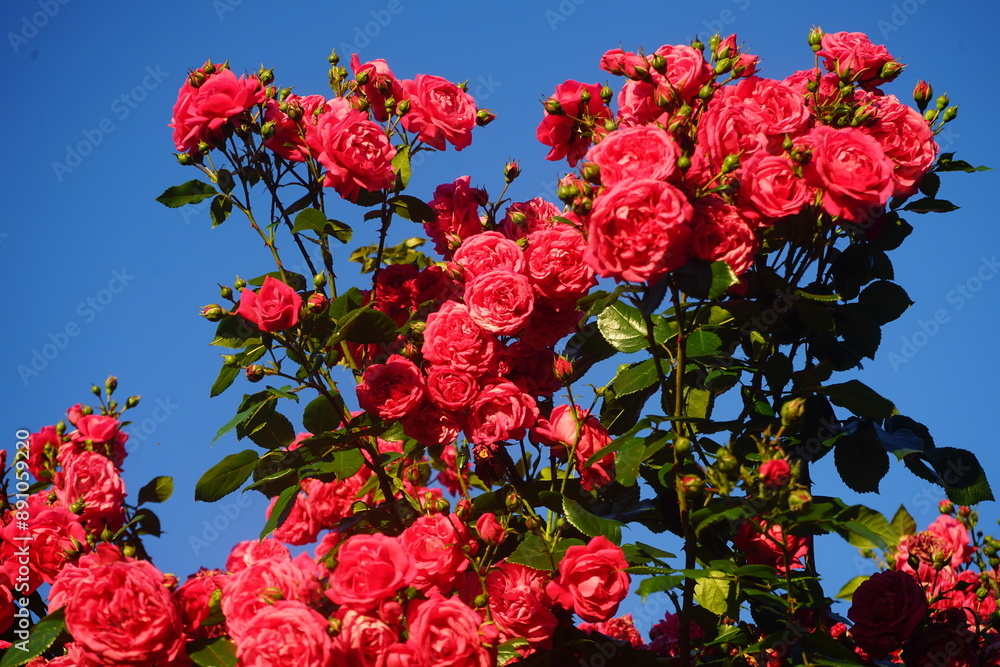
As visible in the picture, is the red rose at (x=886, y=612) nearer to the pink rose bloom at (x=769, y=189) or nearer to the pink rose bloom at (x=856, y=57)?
the pink rose bloom at (x=769, y=189)

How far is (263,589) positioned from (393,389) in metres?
0.75

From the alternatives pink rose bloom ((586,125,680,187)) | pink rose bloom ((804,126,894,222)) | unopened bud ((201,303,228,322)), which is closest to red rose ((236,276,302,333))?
unopened bud ((201,303,228,322))

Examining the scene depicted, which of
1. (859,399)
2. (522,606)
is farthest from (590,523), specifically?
(859,399)

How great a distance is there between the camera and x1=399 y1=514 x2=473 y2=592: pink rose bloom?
2.33 meters

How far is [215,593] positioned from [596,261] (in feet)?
4.25

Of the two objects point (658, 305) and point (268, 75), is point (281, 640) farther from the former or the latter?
point (268, 75)

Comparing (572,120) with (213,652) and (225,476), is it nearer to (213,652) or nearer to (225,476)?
(225,476)

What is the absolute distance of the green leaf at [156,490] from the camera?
3336 millimetres

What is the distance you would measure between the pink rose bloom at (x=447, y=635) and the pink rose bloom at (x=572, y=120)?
4.63 ft

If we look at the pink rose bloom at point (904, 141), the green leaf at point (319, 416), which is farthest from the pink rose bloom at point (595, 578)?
the pink rose bloom at point (904, 141)

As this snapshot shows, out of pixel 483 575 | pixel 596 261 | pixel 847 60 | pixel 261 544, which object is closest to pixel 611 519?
pixel 483 575

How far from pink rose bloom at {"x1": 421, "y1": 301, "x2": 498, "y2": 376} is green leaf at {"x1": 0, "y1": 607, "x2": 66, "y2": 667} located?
117 centimetres

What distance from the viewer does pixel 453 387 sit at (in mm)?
2605

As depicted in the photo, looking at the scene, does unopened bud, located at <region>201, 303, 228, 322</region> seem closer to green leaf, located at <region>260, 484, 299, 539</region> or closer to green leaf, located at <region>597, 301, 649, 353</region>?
green leaf, located at <region>260, 484, 299, 539</region>
